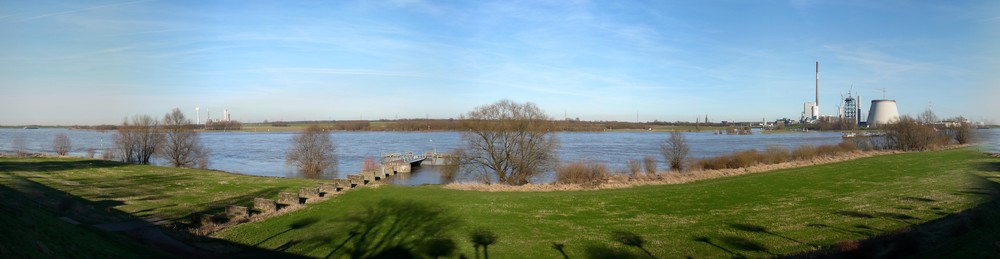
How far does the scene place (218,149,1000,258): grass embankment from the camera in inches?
505

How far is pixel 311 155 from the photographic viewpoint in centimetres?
4925

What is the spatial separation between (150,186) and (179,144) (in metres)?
27.4

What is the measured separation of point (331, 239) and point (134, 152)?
50.1 meters

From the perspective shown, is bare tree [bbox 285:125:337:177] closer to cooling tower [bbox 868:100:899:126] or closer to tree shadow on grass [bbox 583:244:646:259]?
tree shadow on grass [bbox 583:244:646:259]

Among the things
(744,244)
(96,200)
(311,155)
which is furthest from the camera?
(311,155)

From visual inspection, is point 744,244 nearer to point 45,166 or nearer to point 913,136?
point 45,166

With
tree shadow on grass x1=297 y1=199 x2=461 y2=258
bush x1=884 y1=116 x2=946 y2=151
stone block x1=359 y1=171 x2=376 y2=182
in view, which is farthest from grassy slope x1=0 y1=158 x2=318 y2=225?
bush x1=884 y1=116 x2=946 y2=151

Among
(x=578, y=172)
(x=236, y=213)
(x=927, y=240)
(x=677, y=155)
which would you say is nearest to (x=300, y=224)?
(x=236, y=213)

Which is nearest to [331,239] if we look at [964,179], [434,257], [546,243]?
[434,257]

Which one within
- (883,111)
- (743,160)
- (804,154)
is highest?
(883,111)

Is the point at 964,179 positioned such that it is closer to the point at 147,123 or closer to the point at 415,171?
the point at 415,171

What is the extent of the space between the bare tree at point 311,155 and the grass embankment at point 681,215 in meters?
28.1

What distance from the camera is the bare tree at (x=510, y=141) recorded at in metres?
35.9

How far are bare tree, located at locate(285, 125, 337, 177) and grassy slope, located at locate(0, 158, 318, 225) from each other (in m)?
Result: 13.7
